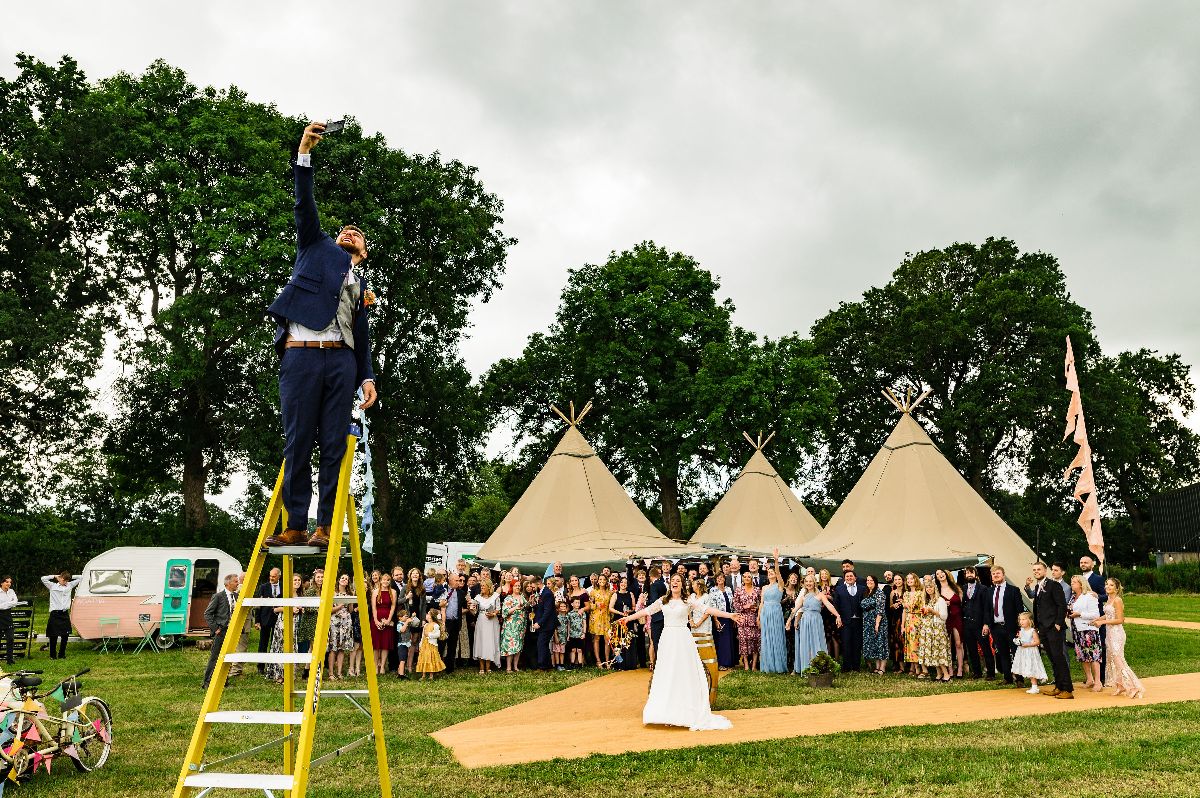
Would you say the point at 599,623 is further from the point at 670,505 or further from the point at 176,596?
the point at 670,505

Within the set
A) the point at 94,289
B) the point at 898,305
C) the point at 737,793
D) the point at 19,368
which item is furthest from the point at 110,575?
the point at 898,305

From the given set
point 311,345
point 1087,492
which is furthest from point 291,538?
point 1087,492

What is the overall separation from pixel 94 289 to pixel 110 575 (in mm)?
10371

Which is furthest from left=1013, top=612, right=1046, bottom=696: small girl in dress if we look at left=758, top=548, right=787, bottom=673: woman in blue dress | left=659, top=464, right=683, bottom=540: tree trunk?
left=659, top=464, right=683, bottom=540: tree trunk

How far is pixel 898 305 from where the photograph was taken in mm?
36250

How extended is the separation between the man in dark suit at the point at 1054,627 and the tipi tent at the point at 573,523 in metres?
10.5

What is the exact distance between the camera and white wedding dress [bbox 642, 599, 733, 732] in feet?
30.2

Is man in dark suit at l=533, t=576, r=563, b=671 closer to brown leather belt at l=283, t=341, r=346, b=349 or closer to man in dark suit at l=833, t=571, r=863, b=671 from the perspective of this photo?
man in dark suit at l=833, t=571, r=863, b=671

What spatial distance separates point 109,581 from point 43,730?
11.6 metres

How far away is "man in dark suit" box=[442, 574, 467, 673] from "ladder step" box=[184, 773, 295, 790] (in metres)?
11.4

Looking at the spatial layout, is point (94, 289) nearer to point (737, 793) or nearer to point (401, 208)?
point (401, 208)

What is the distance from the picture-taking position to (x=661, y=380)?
A: 29.2m

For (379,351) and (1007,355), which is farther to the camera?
(1007,355)

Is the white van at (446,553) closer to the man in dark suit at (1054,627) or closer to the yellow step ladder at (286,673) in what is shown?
the man in dark suit at (1054,627)
